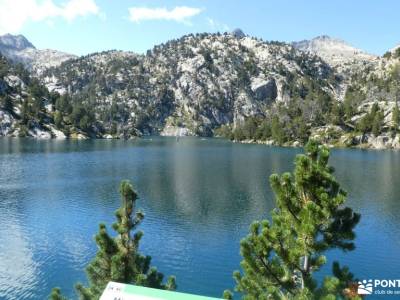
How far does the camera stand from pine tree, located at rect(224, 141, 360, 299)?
67.6 feet

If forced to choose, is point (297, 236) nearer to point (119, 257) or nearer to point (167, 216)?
point (119, 257)

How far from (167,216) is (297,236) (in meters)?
52.2

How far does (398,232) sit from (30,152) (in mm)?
148819

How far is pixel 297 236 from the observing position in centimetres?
2152

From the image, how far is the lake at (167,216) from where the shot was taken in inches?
1880

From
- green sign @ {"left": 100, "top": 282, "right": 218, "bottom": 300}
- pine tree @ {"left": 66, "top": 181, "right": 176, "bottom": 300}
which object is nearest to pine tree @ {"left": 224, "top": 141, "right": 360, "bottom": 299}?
pine tree @ {"left": 66, "top": 181, "right": 176, "bottom": 300}

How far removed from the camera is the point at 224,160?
160625 millimetres

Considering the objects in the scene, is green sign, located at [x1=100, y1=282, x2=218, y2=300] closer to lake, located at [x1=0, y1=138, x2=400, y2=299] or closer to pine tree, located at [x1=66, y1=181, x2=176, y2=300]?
pine tree, located at [x1=66, y1=181, x2=176, y2=300]

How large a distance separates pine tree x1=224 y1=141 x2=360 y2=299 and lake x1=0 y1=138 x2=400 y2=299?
2267 cm

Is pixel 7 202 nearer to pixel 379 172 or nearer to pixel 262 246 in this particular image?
pixel 262 246

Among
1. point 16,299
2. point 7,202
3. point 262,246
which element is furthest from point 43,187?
point 262,246
